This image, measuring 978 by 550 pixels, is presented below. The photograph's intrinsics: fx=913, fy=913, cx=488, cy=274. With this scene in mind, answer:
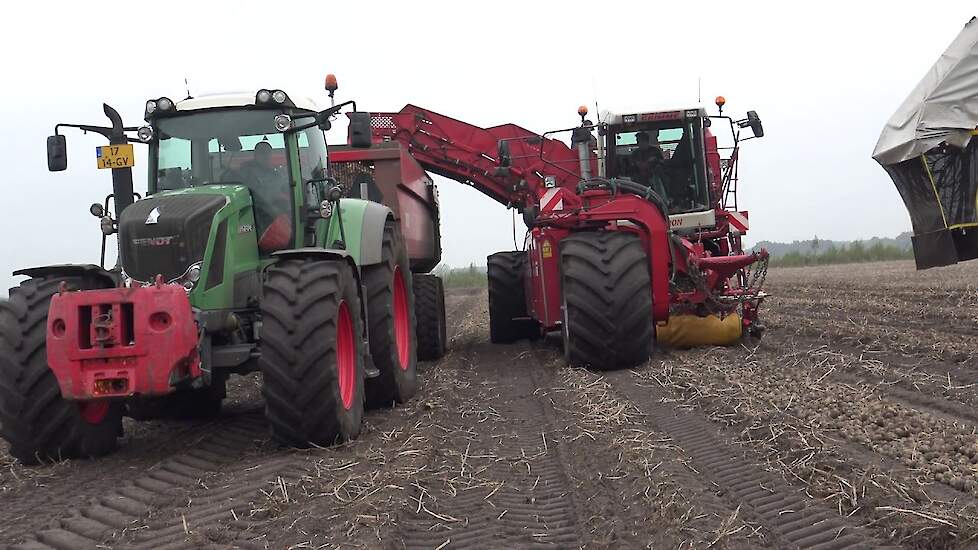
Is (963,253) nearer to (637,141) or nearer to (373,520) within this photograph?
(637,141)

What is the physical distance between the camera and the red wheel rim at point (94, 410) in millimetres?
5590

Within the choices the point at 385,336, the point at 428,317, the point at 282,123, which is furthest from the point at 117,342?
the point at 428,317

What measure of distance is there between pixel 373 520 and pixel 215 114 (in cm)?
375

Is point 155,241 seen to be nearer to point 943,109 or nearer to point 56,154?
point 56,154

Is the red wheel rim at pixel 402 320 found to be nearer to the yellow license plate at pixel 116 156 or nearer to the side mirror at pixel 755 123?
the yellow license plate at pixel 116 156

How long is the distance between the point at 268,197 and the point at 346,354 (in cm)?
128

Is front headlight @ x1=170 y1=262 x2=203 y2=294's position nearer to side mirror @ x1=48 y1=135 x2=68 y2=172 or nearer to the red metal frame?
the red metal frame

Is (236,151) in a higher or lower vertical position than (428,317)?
higher

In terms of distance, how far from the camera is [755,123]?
32.8ft

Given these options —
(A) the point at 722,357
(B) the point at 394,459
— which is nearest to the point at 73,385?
(B) the point at 394,459

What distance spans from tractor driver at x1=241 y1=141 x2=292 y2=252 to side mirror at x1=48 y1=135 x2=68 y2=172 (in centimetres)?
119

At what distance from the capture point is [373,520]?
12.8 feet

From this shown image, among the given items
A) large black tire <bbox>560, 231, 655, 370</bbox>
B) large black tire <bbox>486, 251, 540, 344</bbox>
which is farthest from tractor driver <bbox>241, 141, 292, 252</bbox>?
large black tire <bbox>486, 251, 540, 344</bbox>

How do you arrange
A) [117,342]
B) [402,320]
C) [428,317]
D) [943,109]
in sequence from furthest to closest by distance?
[428,317]
[402,320]
[943,109]
[117,342]
